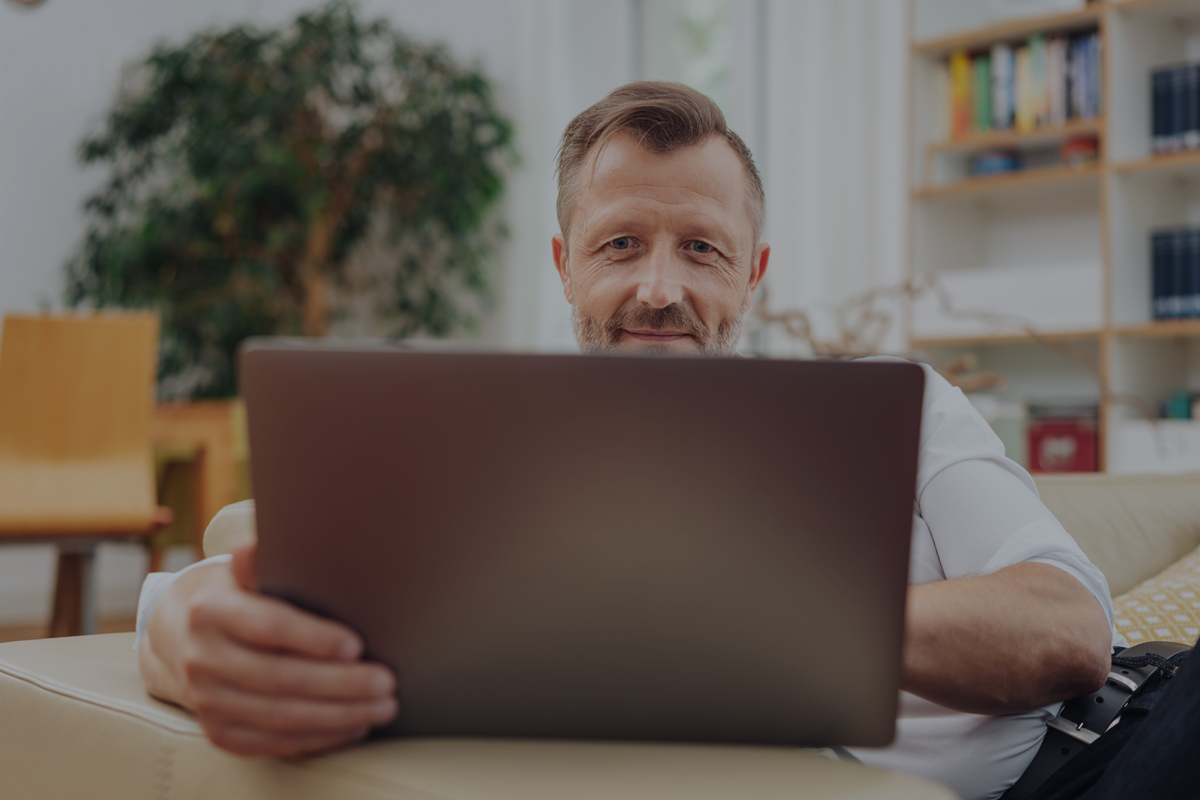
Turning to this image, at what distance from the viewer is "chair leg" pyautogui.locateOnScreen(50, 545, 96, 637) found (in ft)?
9.07

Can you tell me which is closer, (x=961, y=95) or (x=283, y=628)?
(x=283, y=628)

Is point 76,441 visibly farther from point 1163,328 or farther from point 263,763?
point 1163,328

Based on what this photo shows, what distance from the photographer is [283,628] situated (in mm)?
530

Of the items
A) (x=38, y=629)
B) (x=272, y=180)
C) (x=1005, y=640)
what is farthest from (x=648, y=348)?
(x=38, y=629)

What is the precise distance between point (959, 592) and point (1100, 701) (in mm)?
234

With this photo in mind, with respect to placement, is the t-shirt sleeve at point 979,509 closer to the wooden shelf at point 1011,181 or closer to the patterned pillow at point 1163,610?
the patterned pillow at point 1163,610

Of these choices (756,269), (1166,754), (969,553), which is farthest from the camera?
(756,269)

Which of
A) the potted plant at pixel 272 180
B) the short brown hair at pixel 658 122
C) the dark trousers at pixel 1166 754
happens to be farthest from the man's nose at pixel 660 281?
the potted plant at pixel 272 180

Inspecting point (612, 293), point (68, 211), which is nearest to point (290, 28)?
point (68, 211)

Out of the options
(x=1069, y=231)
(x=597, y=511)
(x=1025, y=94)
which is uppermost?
(x=1025, y=94)

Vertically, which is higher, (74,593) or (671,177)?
(671,177)

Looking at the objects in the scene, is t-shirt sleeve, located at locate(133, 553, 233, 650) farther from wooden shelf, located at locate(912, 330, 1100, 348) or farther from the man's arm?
wooden shelf, located at locate(912, 330, 1100, 348)

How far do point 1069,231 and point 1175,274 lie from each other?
1.53ft

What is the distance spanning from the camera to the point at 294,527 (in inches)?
20.8
